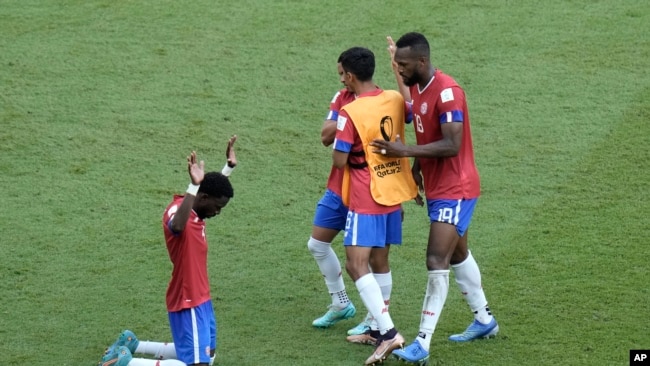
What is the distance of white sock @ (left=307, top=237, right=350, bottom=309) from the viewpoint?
25.6 ft

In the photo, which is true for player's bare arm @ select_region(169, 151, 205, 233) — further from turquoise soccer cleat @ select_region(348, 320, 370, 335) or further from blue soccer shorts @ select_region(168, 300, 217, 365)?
turquoise soccer cleat @ select_region(348, 320, 370, 335)

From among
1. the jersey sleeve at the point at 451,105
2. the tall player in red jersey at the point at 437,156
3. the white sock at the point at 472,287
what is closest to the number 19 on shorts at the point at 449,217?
the tall player in red jersey at the point at 437,156

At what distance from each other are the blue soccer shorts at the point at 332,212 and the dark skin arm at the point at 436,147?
0.76 m

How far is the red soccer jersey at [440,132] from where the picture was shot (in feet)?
23.1

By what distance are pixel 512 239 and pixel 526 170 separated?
1464 mm

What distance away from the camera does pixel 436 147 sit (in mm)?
7023

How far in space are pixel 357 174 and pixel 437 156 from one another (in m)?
0.58

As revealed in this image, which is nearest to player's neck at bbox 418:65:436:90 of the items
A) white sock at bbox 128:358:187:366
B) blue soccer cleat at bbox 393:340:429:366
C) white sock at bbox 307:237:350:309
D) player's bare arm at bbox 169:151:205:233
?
white sock at bbox 307:237:350:309

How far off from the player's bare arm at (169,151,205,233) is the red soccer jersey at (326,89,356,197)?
128 centimetres

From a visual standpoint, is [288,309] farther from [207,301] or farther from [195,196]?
[195,196]

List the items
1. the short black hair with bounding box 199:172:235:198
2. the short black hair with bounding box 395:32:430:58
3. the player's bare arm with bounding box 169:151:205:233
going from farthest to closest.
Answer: the short black hair with bounding box 395:32:430:58
the short black hair with bounding box 199:172:235:198
the player's bare arm with bounding box 169:151:205:233

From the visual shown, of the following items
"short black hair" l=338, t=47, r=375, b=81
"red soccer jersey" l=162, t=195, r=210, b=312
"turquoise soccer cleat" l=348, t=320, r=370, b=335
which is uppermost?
"short black hair" l=338, t=47, r=375, b=81

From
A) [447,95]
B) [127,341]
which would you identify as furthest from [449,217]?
[127,341]

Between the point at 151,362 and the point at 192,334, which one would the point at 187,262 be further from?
the point at 151,362
